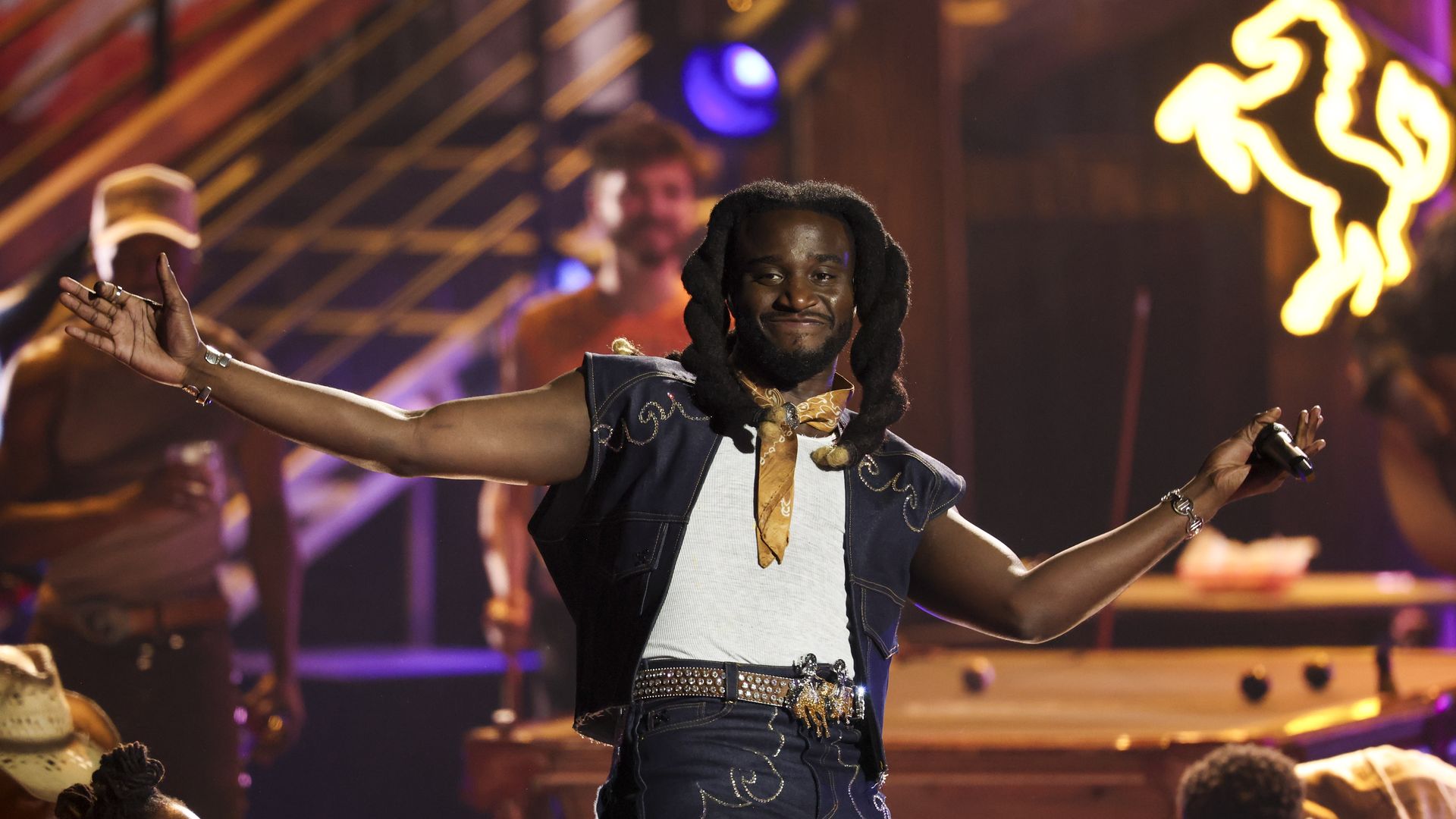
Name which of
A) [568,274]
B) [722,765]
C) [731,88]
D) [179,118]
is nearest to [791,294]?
[722,765]

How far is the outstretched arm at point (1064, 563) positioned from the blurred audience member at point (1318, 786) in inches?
30.2

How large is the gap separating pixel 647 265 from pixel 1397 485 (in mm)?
3170

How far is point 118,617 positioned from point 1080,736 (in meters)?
2.40

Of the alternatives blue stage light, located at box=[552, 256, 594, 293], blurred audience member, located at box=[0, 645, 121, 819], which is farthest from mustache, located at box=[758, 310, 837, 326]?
blue stage light, located at box=[552, 256, 594, 293]

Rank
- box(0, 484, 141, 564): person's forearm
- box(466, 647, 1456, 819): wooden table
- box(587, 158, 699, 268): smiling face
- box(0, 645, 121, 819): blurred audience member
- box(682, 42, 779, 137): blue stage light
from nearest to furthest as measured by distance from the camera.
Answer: box(0, 645, 121, 819): blurred audience member, box(466, 647, 1456, 819): wooden table, box(0, 484, 141, 564): person's forearm, box(587, 158, 699, 268): smiling face, box(682, 42, 779, 137): blue stage light

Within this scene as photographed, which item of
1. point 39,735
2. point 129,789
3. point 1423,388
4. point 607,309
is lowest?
point 129,789

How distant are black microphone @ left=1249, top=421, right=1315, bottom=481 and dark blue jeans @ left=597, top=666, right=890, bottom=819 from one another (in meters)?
0.75

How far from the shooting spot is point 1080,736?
3.24m

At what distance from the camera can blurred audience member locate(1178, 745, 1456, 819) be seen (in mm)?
2672

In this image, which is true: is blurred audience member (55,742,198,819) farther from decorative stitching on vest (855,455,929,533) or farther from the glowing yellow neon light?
the glowing yellow neon light

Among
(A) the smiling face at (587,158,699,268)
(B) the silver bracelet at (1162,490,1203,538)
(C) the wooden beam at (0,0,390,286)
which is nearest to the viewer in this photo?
(B) the silver bracelet at (1162,490,1203,538)

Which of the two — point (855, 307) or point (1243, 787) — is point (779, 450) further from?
point (1243, 787)

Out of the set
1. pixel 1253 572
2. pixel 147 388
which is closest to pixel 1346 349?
pixel 1253 572

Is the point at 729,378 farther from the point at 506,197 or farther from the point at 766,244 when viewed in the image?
the point at 506,197
